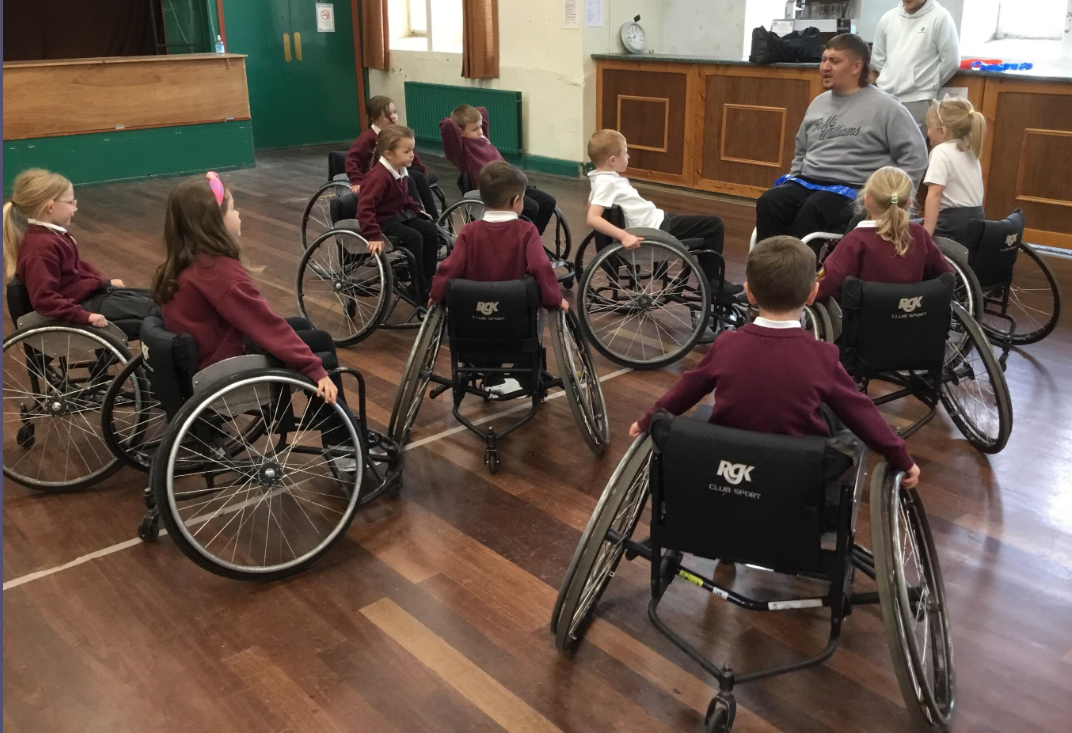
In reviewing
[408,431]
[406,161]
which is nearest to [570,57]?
[406,161]

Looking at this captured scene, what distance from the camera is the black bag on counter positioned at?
6.02 metres

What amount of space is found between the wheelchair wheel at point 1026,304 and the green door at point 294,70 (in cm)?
673

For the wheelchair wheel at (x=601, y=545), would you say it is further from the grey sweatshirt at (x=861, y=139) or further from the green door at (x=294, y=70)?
the green door at (x=294, y=70)

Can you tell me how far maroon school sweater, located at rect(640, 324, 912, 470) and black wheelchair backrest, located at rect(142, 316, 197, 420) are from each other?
3.75ft

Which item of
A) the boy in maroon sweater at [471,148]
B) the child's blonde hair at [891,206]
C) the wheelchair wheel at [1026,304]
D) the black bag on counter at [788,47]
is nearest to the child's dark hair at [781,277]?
the child's blonde hair at [891,206]

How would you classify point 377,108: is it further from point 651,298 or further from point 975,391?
point 975,391

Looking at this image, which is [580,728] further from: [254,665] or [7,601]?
[7,601]

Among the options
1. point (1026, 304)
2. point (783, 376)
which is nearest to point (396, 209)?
point (783, 376)

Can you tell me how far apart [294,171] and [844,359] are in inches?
249

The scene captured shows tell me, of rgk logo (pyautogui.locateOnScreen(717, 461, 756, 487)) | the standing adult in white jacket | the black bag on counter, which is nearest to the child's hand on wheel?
rgk logo (pyautogui.locateOnScreen(717, 461, 756, 487))

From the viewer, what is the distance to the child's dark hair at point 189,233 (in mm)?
2232

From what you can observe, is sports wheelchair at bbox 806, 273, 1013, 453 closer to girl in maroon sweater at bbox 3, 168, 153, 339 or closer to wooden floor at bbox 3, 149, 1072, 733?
wooden floor at bbox 3, 149, 1072, 733

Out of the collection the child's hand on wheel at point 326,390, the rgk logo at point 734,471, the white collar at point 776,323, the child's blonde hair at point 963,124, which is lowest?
the child's hand on wheel at point 326,390

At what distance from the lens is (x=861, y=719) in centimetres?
178
